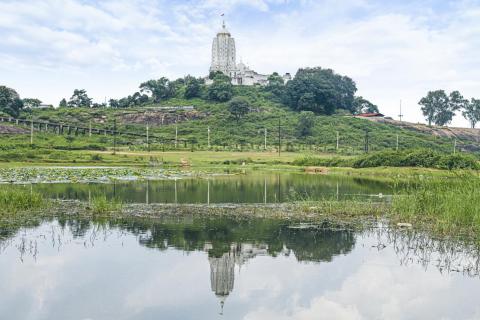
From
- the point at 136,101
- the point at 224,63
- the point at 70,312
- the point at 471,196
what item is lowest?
the point at 70,312

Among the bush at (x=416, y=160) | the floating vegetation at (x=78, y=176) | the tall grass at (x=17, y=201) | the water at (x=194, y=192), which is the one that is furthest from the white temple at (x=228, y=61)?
the tall grass at (x=17, y=201)

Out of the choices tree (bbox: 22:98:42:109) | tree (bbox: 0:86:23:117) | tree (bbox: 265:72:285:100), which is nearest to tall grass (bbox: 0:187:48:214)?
tree (bbox: 0:86:23:117)

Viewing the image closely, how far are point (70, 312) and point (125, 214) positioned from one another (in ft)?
35.2

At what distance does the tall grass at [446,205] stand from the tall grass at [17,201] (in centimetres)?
1396

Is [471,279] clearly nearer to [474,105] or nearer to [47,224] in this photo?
[47,224]

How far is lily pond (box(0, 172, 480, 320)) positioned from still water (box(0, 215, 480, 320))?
3 cm

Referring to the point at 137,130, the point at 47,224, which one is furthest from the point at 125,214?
the point at 137,130

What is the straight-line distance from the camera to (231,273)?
12.6 meters

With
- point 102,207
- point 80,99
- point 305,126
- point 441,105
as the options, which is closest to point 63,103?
point 80,99

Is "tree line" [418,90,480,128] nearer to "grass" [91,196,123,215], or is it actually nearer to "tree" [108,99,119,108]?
"tree" [108,99,119,108]

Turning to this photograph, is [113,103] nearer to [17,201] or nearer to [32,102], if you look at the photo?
[32,102]

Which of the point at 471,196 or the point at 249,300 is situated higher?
the point at 471,196

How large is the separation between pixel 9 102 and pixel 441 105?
104m

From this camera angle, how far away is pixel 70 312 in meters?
10.0
